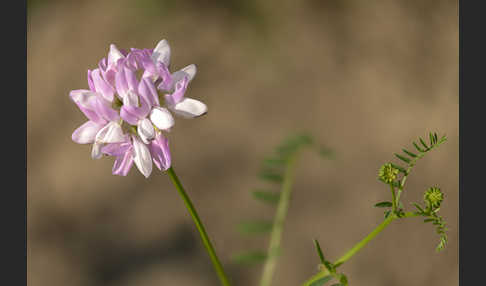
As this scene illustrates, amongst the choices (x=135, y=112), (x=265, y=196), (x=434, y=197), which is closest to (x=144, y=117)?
(x=135, y=112)

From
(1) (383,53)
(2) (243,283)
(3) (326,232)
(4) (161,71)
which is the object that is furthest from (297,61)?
(4) (161,71)

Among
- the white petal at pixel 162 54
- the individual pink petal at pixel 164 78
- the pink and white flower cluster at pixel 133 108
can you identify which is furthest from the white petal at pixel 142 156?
the white petal at pixel 162 54

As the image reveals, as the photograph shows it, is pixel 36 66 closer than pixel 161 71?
No

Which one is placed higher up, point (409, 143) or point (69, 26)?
point (69, 26)

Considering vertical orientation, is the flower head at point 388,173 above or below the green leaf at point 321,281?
above

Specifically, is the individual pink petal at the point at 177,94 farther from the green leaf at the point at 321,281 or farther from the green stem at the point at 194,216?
the green leaf at the point at 321,281

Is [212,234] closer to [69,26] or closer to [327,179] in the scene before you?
[327,179]

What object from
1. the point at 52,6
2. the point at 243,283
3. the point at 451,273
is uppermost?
the point at 52,6
